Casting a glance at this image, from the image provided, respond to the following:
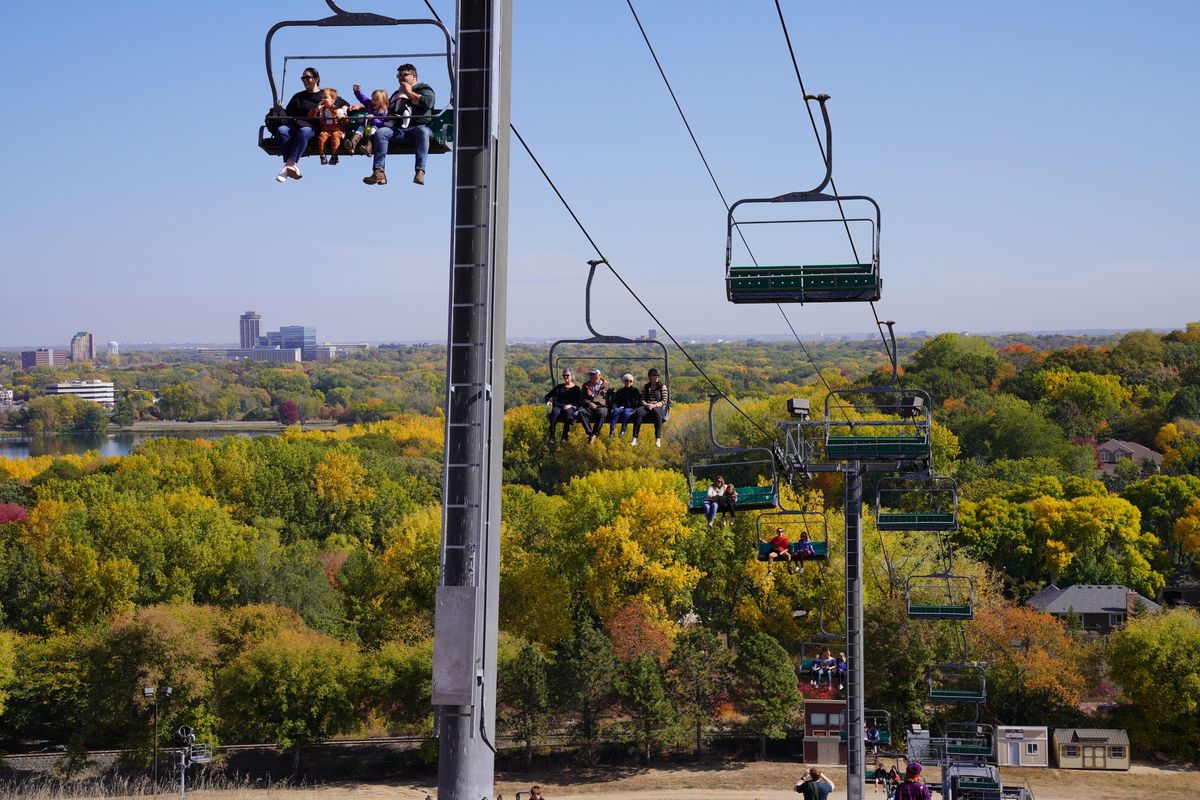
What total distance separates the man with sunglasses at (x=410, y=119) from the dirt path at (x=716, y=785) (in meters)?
40.2

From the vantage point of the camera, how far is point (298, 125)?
1195cm

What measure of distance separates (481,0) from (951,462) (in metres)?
96.7

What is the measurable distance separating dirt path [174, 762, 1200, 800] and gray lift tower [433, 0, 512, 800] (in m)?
40.4

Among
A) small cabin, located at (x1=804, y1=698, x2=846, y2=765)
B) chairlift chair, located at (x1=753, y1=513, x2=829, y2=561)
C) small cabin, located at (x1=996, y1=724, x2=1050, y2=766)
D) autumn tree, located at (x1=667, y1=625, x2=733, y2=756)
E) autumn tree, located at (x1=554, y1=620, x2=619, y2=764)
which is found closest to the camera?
chairlift chair, located at (x1=753, y1=513, x2=829, y2=561)

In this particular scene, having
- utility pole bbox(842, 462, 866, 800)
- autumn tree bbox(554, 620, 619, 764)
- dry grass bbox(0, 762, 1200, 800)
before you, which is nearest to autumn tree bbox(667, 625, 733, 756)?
dry grass bbox(0, 762, 1200, 800)

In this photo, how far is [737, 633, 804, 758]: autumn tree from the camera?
54156mm

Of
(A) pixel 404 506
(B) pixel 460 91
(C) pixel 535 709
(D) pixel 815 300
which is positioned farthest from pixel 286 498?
(B) pixel 460 91

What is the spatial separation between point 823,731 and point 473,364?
4684cm

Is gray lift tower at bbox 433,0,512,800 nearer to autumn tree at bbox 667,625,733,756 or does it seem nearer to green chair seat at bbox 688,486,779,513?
green chair seat at bbox 688,486,779,513

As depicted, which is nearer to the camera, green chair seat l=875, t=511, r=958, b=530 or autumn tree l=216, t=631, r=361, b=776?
green chair seat l=875, t=511, r=958, b=530

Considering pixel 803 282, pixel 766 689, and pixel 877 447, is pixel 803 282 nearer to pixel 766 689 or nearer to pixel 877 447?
pixel 877 447

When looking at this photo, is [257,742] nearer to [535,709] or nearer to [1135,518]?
[535,709]

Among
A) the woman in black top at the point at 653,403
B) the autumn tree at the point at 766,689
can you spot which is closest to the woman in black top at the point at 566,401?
the woman in black top at the point at 653,403

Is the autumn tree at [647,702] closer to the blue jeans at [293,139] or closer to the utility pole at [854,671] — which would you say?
the utility pole at [854,671]
